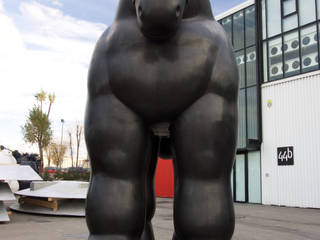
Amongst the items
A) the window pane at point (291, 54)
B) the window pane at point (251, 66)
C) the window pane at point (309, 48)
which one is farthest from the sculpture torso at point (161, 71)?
the window pane at point (251, 66)

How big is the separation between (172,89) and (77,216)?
597 centimetres

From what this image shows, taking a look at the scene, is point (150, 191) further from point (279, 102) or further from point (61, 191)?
point (279, 102)

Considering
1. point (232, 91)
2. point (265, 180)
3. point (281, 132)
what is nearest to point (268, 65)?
point (281, 132)

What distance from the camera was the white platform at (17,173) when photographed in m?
6.41

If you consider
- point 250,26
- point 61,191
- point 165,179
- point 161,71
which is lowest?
point 165,179

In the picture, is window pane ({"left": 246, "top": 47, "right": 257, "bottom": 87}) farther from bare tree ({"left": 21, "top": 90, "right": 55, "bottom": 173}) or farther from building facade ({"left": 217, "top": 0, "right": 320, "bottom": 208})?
bare tree ({"left": 21, "top": 90, "right": 55, "bottom": 173})

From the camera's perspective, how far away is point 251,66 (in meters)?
14.2

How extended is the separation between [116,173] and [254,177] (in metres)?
13.2

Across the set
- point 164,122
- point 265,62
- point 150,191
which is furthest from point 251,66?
point 164,122

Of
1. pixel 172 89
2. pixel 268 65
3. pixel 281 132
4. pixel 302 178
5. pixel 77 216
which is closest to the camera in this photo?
pixel 172 89

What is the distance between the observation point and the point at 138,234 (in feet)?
4.06

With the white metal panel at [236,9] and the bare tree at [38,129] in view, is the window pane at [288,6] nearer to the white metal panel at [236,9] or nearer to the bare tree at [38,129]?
the white metal panel at [236,9]

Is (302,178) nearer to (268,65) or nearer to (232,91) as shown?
(268,65)

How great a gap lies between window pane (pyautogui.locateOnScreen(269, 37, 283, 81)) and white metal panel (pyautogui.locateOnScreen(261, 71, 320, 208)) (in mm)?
376
